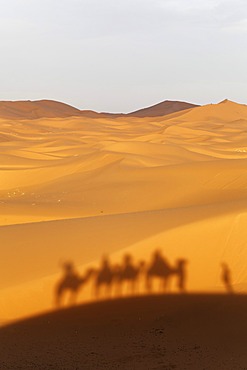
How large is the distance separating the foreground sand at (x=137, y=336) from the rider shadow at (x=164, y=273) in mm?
188

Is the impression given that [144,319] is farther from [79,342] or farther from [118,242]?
[118,242]

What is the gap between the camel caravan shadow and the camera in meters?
5.73

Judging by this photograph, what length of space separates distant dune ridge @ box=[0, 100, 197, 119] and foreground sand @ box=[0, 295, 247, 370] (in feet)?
207

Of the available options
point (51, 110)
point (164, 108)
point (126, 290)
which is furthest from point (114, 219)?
point (164, 108)

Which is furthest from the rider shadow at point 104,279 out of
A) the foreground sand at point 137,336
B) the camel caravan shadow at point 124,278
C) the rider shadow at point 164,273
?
the rider shadow at point 164,273

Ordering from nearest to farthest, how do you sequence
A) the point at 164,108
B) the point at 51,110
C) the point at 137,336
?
the point at 137,336
the point at 51,110
the point at 164,108

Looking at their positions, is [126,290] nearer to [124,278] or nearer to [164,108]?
[124,278]

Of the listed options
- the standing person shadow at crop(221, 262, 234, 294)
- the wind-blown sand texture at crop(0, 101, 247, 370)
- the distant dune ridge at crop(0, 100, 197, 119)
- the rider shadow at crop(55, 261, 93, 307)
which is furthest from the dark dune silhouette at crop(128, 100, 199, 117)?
the rider shadow at crop(55, 261, 93, 307)

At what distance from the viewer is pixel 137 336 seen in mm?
4910

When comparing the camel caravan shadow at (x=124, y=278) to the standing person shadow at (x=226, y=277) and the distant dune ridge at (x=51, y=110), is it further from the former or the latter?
the distant dune ridge at (x=51, y=110)

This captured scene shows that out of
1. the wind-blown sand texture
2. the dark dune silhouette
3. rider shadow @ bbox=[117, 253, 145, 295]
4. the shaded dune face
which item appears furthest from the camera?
the dark dune silhouette

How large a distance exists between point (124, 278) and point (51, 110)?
263 feet

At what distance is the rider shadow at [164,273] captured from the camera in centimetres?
586

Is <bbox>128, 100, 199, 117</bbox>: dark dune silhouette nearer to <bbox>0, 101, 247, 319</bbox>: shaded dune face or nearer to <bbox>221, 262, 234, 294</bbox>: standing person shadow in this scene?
<bbox>0, 101, 247, 319</bbox>: shaded dune face
